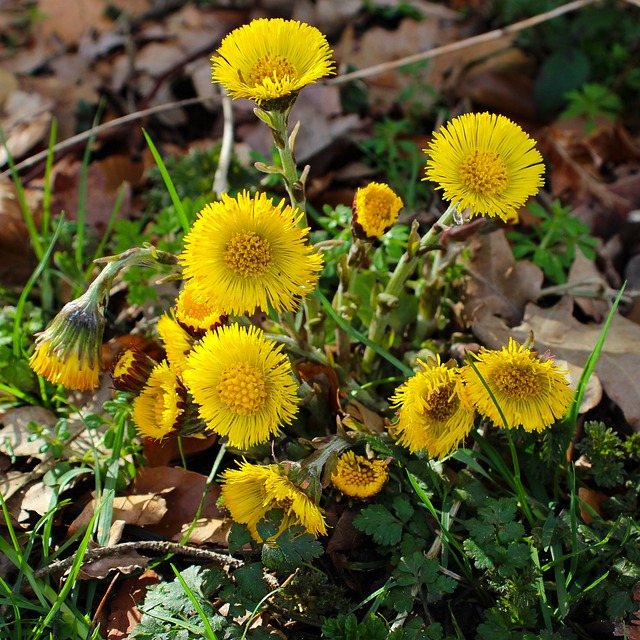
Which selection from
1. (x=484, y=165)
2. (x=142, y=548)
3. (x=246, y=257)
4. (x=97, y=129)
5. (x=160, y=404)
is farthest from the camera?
(x=97, y=129)

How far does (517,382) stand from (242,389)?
67 centimetres

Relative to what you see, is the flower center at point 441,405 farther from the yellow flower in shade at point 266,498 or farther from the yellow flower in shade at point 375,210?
the yellow flower in shade at point 375,210

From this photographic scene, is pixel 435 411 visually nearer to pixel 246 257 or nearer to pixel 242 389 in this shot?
pixel 242 389

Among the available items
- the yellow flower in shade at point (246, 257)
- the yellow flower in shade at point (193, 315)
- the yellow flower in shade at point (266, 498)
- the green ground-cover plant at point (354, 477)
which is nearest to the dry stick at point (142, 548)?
the green ground-cover plant at point (354, 477)

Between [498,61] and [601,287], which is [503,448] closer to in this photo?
[601,287]

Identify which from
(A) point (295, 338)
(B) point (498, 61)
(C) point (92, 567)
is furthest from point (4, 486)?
(B) point (498, 61)

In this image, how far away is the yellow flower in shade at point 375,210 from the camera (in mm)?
1685

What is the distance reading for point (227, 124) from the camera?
9.48 feet

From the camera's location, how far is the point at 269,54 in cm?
161

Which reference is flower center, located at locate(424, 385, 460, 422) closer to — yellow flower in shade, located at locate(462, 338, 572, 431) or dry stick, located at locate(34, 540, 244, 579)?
yellow flower in shade, located at locate(462, 338, 572, 431)

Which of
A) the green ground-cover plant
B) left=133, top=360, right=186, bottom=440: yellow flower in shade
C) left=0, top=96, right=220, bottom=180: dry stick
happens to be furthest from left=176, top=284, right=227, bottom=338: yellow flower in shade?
left=0, top=96, right=220, bottom=180: dry stick

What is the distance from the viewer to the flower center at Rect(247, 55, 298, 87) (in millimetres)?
1588

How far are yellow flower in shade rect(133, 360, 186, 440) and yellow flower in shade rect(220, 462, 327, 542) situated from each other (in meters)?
0.19

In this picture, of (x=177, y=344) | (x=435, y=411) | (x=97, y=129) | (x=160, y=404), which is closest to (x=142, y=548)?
(x=160, y=404)
